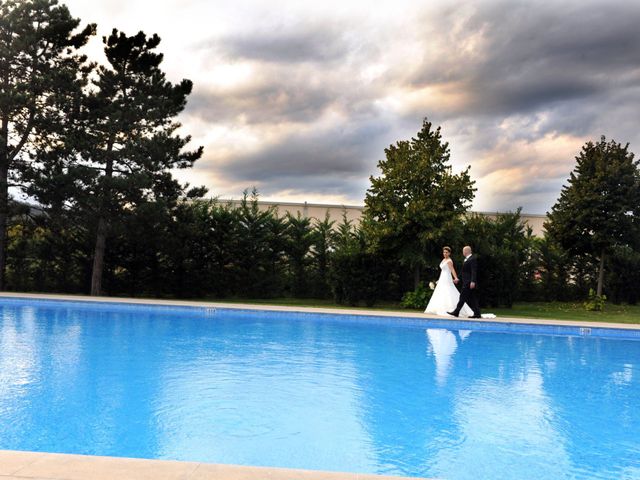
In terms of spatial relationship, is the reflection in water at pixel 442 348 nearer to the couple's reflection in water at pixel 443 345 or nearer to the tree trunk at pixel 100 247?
the couple's reflection in water at pixel 443 345

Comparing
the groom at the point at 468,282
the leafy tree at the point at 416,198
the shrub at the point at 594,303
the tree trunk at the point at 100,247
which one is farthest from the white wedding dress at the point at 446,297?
the tree trunk at the point at 100,247

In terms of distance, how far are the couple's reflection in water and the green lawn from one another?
12.1 feet

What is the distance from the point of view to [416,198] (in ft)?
54.5

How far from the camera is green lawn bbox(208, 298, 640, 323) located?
16.5 m

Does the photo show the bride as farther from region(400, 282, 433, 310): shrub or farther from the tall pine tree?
the tall pine tree

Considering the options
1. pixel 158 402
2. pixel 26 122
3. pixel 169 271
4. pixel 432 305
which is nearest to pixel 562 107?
pixel 432 305

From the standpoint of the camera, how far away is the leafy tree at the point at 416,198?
53.5 ft

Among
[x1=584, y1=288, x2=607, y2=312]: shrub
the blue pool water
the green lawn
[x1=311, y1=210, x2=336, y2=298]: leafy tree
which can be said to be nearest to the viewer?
the blue pool water

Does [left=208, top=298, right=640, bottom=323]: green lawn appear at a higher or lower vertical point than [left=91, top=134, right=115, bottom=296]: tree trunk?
lower

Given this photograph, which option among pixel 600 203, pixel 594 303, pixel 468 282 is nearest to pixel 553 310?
pixel 594 303

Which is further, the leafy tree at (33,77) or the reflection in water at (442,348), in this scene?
the leafy tree at (33,77)

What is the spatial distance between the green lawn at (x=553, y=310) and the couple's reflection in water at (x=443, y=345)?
3686mm

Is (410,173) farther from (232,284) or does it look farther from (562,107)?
(232,284)

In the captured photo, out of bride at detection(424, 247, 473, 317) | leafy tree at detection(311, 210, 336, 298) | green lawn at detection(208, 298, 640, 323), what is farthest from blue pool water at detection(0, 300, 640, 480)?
leafy tree at detection(311, 210, 336, 298)
